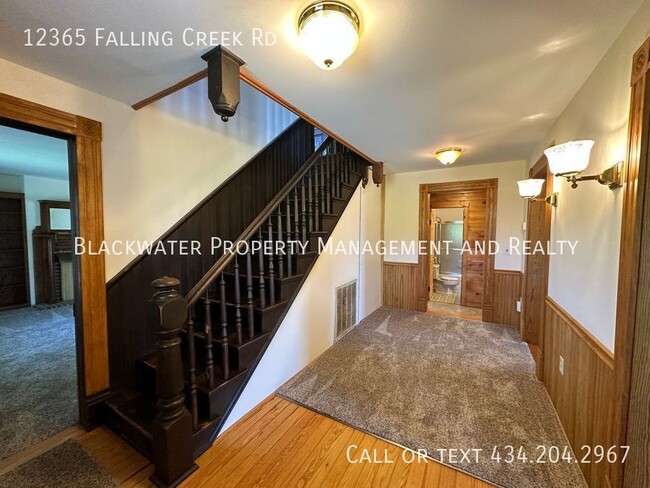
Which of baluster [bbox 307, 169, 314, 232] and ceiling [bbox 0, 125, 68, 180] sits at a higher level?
ceiling [bbox 0, 125, 68, 180]

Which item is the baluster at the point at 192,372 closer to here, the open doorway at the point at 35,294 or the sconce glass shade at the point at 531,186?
the open doorway at the point at 35,294

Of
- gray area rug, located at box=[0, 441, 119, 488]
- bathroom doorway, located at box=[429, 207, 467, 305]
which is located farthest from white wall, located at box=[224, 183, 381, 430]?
bathroom doorway, located at box=[429, 207, 467, 305]

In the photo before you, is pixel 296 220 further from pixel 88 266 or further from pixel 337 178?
pixel 88 266

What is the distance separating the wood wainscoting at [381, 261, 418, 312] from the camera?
422 cm

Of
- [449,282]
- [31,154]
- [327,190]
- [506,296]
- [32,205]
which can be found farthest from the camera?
[449,282]

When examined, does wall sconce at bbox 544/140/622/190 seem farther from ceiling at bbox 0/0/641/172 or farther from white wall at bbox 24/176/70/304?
white wall at bbox 24/176/70/304

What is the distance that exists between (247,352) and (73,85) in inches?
79.2

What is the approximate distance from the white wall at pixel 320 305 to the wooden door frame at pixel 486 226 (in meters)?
0.68

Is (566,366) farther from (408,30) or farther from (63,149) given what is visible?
(63,149)

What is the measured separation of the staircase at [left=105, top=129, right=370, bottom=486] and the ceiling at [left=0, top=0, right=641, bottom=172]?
94 cm

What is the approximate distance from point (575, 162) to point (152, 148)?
2729 millimetres

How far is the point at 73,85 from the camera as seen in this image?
159cm

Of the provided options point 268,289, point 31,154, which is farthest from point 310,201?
point 31,154

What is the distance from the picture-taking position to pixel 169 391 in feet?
4.34
